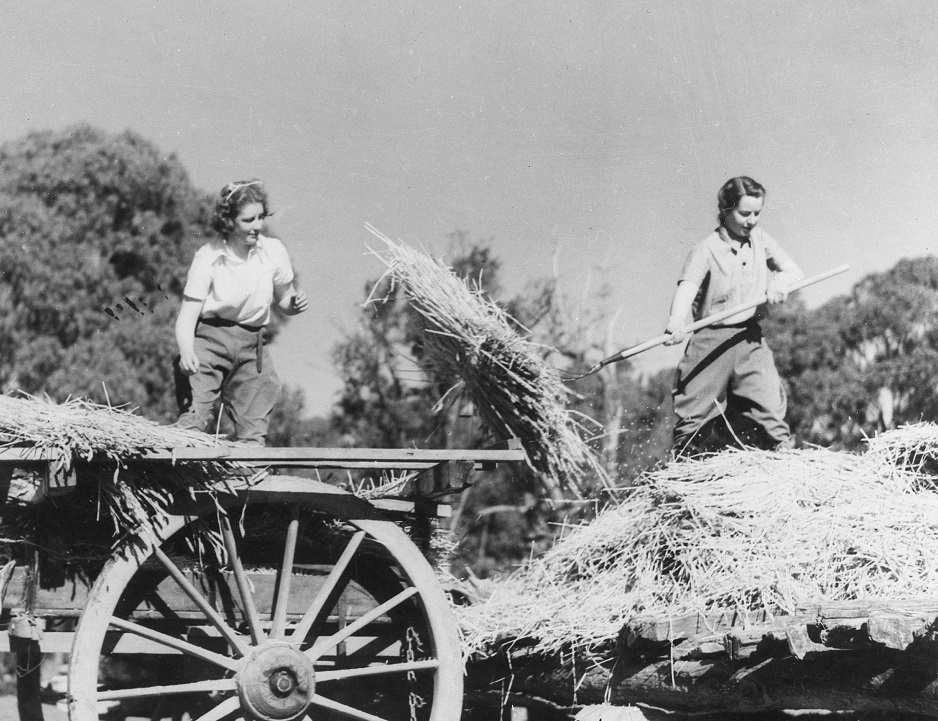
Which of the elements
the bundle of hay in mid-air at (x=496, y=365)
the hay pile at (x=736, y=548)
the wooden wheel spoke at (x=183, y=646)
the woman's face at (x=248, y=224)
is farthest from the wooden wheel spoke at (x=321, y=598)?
the woman's face at (x=248, y=224)

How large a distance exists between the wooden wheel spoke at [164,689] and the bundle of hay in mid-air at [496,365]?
5.68 feet

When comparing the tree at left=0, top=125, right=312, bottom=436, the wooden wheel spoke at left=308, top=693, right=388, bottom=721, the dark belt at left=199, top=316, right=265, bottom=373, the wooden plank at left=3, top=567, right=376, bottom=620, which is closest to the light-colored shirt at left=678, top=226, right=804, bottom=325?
the dark belt at left=199, top=316, right=265, bottom=373

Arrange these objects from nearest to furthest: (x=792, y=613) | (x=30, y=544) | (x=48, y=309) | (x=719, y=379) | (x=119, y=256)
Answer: (x=792, y=613) → (x=30, y=544) → (x=719, y=379) → (x=48, y=309) → (x=119, y=256)

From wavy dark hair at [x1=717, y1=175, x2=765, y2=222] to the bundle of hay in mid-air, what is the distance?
4.45 ft

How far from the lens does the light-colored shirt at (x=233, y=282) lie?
16.0 ft

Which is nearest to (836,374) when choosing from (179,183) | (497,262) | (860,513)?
(497,262)

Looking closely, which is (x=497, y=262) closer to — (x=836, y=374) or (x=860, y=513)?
(x=836, y=374)

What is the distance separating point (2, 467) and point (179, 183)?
47.9ft

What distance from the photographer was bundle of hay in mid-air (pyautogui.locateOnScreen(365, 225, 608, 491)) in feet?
15.8

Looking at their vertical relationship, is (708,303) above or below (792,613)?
above

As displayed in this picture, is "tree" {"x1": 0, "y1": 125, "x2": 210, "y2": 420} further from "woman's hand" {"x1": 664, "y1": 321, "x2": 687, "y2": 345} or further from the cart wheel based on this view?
"woman's hand" {"x1": 664, "y1": 321, "x2": 687, "y2": 345}

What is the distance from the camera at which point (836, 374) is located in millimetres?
18094

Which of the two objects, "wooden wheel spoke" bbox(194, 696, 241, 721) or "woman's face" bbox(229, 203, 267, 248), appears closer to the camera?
"wooden wheel spoke" bbox(194, 696, 241, 721)

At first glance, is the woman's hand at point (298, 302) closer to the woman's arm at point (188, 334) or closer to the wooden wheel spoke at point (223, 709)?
the woman's arm at point (188, 334)
